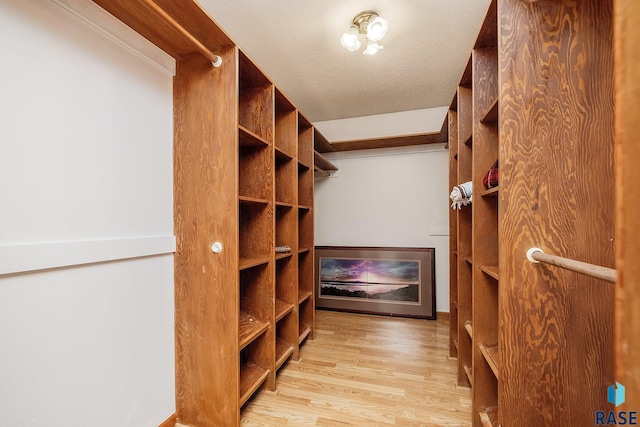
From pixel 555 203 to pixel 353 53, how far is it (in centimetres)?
179

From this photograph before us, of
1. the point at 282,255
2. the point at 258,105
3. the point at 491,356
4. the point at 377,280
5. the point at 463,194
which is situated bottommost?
the point at 377,280

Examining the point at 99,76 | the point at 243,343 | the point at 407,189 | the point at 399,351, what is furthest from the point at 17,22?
the point at 407,189

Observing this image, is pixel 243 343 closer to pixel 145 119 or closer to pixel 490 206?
pixel 145 119

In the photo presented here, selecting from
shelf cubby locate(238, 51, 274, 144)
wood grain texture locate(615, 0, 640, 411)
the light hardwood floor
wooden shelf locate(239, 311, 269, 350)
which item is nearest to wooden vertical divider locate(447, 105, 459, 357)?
the light hardwood floor

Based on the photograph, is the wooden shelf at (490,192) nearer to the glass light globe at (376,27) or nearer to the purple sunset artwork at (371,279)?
the glass light globe at (376,27)

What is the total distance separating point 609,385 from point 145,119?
2.21 meters

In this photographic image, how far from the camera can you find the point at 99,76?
1.12m

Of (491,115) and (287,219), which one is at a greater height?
(491,115)

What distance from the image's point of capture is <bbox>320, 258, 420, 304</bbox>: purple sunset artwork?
10.0 feet

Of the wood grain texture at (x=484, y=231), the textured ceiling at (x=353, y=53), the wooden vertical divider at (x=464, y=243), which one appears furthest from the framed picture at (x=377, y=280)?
the textured ceiling at (x=353, y=53)

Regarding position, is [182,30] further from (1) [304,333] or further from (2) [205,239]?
(1) [304,333]

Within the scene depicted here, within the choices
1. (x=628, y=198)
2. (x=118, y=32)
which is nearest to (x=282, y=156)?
(x=118, y=32)

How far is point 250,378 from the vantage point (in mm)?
1605

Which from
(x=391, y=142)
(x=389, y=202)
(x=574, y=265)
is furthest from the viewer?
(x=389, y=202)
